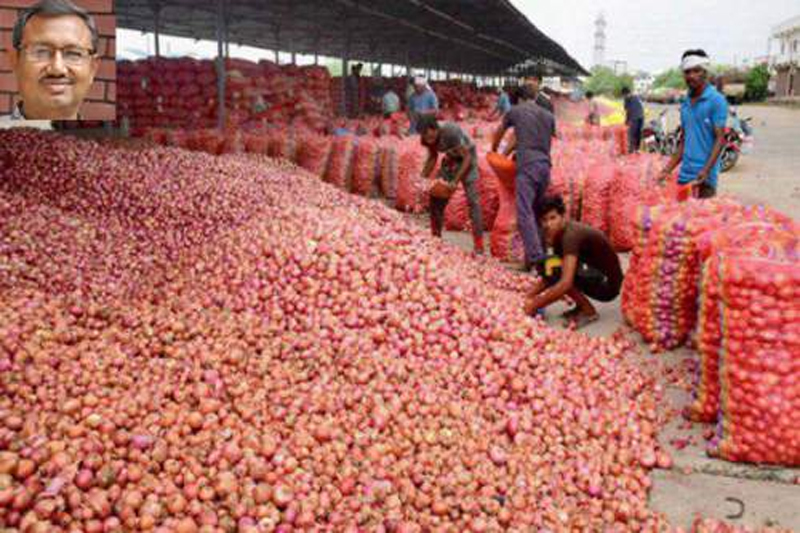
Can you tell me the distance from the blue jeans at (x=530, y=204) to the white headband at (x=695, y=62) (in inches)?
45.1

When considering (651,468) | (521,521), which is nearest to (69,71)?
(521,521)

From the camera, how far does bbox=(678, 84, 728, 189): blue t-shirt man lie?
4703mm

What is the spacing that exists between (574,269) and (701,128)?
1.56 metres

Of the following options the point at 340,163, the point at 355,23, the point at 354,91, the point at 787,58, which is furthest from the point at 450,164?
the point at 787,58

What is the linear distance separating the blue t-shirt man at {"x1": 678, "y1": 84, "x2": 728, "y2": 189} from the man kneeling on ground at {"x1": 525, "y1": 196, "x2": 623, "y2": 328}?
1.05m

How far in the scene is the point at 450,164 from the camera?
5828mm

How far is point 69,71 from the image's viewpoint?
2.38 metres

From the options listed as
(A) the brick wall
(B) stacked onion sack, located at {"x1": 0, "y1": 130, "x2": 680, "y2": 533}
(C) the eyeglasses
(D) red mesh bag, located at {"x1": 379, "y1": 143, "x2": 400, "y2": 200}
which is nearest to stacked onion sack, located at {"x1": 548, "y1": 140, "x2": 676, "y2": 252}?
(D) red mesh bag, located at {"x1": 379, "y1": 143, "x2": 400, "y2": 200}

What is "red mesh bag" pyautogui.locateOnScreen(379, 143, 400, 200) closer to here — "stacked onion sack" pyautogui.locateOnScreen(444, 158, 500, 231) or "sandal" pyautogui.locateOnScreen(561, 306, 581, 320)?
"stacked onion sack" pyautogui.locateOnScreen(444, 158, 500, 231)

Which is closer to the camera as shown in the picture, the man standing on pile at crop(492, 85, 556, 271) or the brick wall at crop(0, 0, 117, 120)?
the brick wall at crop(0, 0, 117, 120)

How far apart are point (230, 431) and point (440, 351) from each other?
1.05 metres

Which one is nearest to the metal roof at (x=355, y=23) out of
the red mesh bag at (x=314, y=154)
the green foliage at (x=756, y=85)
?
the red mesh bag at (x=314, y=154)

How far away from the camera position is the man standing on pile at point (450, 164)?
560 centimetres

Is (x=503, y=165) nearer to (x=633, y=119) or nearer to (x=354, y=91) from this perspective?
(x=633, y=119)
